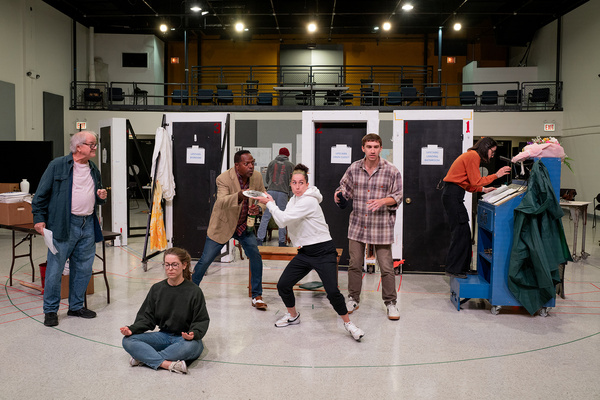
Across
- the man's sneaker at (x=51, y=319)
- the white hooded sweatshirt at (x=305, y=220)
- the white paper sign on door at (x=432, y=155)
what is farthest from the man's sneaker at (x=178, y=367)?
the white paper sign on door at (x=432, y=155)

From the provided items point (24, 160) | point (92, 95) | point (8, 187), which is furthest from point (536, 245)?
point (92, 95)

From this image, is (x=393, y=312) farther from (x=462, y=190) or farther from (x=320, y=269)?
(x=462, y=190)

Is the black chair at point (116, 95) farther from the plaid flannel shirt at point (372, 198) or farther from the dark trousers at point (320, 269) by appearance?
the dark trousers at point (320, 269)

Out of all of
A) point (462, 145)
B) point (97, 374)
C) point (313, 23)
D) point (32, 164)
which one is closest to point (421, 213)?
point (462, 145)

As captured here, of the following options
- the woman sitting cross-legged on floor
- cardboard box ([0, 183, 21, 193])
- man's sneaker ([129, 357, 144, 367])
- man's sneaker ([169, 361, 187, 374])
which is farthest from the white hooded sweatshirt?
cardboard box ([0, 183, 21, 193])

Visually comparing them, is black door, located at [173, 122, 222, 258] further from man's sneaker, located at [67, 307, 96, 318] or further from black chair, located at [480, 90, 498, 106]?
black chair, located at [480, 90, 498, 106]

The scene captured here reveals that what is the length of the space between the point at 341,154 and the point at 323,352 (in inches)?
129

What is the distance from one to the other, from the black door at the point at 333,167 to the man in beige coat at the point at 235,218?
180 centimetres

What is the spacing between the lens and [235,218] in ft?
15.0

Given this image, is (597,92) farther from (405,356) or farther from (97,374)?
(97,374)

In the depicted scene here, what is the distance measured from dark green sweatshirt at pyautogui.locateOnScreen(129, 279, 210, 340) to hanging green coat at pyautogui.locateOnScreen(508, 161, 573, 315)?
274 cm

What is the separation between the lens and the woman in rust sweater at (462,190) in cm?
→ 488

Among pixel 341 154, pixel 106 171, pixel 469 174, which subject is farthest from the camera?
pixel 106 171

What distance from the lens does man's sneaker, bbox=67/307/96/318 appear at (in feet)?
14.5
